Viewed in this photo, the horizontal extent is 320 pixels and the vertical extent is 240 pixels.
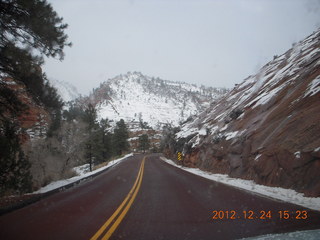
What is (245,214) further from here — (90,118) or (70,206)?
(90,118)

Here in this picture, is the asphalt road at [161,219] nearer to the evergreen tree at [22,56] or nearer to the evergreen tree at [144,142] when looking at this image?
the evergreen tree at [22,56]

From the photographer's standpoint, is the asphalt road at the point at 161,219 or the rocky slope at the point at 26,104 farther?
the rocky slope at the point at 26,104

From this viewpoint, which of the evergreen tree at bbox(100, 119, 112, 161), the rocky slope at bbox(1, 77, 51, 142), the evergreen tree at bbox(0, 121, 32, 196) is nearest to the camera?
the evergreen tree at bbox(0, 121, 32, 196)

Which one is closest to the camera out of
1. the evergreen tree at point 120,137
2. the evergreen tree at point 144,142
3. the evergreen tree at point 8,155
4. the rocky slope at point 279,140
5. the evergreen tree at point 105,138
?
the rocky slope at point 279,140

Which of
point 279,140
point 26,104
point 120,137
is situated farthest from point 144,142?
point 26,104

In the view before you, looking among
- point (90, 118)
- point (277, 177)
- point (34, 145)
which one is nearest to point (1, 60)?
point (277, 177)

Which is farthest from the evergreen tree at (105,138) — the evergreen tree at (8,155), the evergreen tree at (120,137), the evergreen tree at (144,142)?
the evergreen tree at (8,155)

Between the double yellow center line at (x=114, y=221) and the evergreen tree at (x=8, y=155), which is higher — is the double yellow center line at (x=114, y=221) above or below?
below

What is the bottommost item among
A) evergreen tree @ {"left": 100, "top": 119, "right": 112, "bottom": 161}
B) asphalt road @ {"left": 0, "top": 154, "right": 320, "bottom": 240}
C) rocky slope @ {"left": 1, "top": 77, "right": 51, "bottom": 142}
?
asphalt road @ {"left": 0, "top": 154, "right": 320, "bottom": 240}

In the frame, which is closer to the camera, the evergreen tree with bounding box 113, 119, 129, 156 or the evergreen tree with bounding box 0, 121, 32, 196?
the evergreen tree with bounding box 0, 121, 32, 196

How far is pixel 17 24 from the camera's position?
369 inches

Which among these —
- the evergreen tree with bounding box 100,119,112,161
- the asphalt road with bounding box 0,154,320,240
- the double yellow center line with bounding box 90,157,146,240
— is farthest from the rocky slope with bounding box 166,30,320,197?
the evergreen tree with bounding box 100,119,112,161

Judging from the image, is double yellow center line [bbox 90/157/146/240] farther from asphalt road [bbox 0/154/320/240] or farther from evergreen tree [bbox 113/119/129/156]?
evergreen tree [bbox 113/119/129/156]

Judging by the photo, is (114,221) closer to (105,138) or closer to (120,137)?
(105,138)
